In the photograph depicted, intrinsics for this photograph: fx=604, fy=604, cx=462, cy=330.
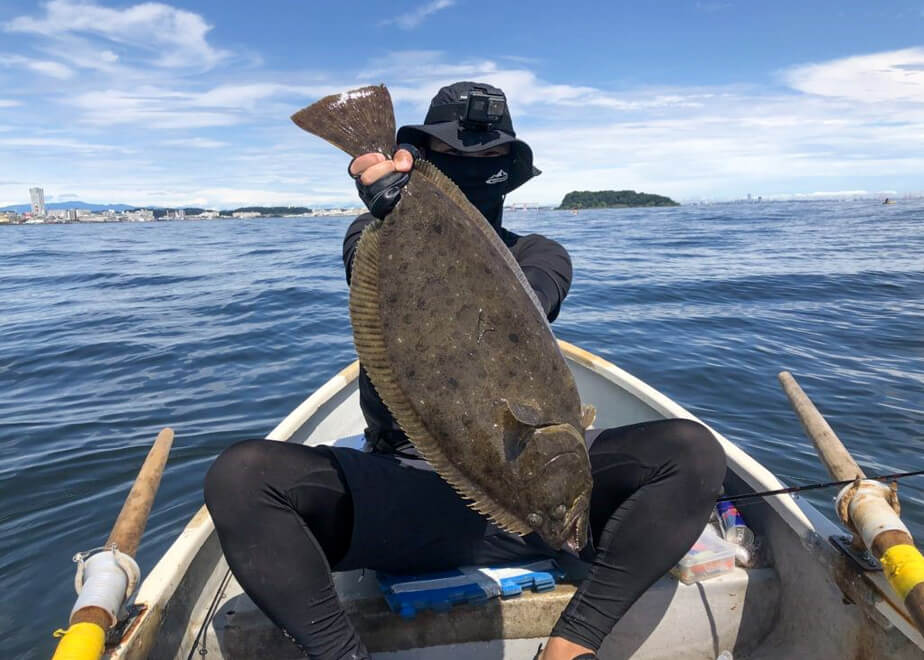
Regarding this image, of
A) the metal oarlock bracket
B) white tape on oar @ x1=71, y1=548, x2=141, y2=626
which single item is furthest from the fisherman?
the metal oarlock bracket

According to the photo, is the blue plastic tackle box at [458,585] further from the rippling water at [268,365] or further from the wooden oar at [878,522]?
the rippling water at [268,365]

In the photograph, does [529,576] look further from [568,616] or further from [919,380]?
[919,380]

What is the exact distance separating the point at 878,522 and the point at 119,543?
124 inches

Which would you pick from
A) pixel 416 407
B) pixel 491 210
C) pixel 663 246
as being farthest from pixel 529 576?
pixel 663 246

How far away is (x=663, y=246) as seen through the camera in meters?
29.5

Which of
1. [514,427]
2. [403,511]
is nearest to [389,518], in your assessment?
[403,511]

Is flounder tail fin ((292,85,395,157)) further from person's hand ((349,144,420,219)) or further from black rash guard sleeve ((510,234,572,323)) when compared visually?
black rash guard sleeve ((510,234,572,323))

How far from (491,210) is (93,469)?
5.78 metres

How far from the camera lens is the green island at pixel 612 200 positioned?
151m

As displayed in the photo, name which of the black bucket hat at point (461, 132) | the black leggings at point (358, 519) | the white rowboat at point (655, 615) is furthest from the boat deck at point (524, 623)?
the black bucket hat at point (461, 132)

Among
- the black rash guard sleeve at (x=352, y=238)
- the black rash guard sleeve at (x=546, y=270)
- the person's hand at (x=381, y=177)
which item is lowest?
the black rash guard sleeve at (x=546, y=270)

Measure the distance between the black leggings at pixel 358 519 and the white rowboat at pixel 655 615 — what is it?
43 centimetres

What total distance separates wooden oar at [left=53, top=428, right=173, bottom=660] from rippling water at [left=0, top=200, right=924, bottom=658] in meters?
2.25

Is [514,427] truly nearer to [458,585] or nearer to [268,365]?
[458,585]
